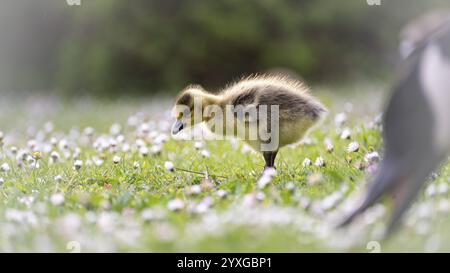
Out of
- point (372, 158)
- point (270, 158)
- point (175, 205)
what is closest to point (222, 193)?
point (175, 205)

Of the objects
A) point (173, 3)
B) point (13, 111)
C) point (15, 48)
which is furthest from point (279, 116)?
point (15, 48)

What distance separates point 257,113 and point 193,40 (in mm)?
6556

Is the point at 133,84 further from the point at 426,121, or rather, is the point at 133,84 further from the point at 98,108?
the point at 426,121

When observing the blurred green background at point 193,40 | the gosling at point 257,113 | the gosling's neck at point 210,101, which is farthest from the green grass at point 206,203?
the blurred green background at point 193,40

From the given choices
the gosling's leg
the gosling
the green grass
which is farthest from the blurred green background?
the gosling's leg

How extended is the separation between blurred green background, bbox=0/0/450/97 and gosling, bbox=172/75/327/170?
6.18 meters

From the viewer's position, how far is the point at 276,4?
34.5 feet

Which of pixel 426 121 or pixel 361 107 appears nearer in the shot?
pixel 426 121

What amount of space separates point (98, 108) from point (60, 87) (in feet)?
9.35

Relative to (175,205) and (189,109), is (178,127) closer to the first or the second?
(189,109)

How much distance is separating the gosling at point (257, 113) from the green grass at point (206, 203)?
0.73 ft

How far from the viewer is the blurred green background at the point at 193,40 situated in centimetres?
1030

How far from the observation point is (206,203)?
3.33 meters

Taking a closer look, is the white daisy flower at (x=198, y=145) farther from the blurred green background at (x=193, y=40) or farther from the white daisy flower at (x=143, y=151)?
the blurred green background at (x=193, y=40)
